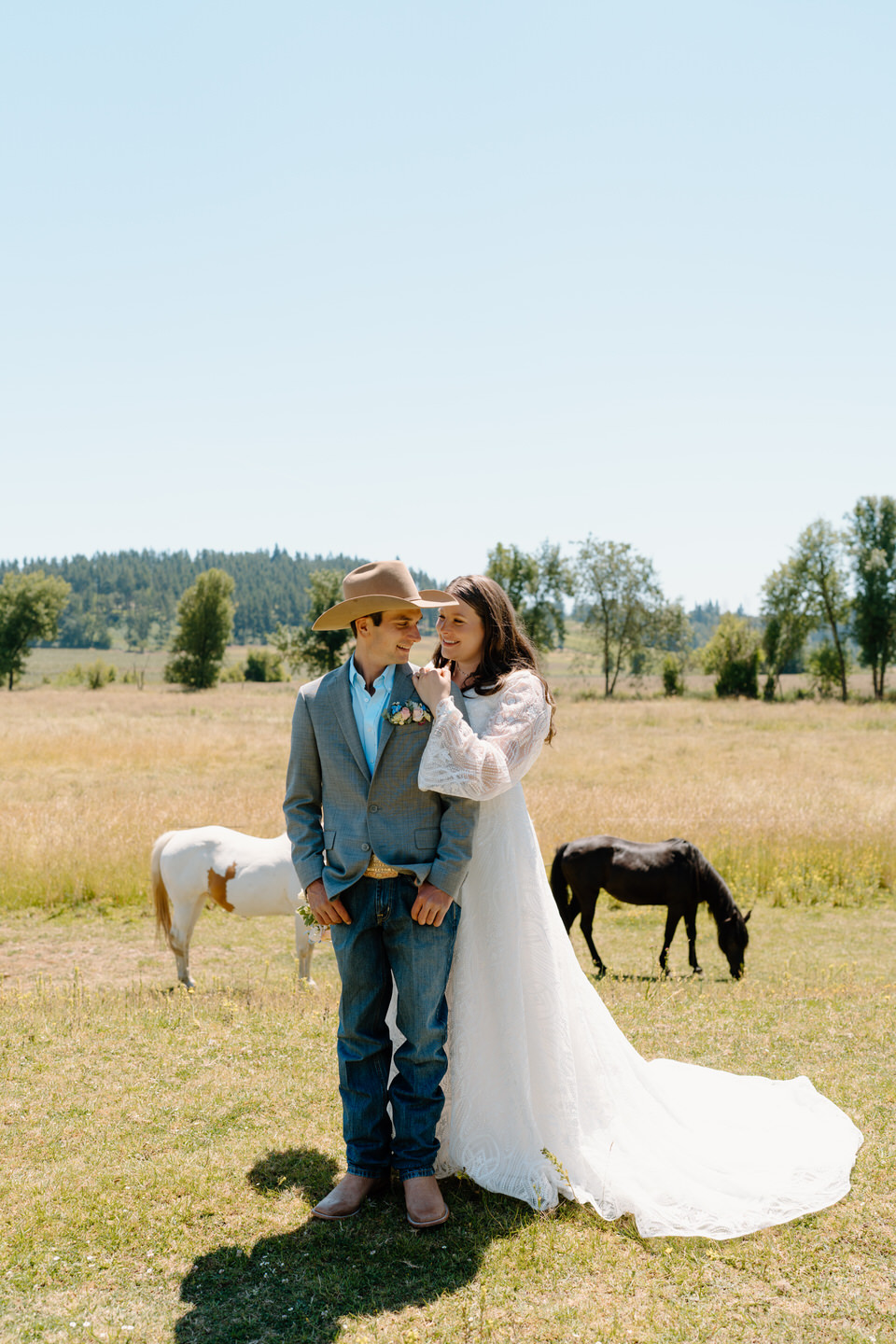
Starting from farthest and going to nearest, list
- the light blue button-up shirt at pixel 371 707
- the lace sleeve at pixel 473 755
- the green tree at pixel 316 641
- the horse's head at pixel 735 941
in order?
the green tree at pixel 316 641 < the horse's head at pixel 735 941 < the light blue button-up shirt at pixel 371 707 < the lace sleeve at pixel 473 755

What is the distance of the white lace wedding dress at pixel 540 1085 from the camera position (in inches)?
140

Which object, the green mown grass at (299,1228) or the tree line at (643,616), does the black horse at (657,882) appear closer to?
the green mown grass at (299,1228)

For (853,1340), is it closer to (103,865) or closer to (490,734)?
(490,734)

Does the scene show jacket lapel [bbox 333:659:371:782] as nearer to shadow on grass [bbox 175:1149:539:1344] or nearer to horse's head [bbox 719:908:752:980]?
shadow on grass [bbox 175:1149:539:1344]

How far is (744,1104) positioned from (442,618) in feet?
9.28

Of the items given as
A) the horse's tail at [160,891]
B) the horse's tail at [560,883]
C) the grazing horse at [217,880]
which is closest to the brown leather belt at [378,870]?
the grazing horse at [217,880]

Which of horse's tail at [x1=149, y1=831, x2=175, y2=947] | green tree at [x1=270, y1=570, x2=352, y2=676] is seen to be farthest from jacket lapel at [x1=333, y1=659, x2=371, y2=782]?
green tree at [x1=270, y1=570, x2=352, y2=676]

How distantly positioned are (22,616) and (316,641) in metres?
24.2

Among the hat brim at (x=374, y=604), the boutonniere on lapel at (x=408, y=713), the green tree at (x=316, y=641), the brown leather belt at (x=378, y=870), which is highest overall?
the green tree at (x=316, y=641)

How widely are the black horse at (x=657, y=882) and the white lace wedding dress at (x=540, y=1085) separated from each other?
442 centimetres

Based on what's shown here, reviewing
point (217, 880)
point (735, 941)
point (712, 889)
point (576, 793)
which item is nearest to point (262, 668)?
point (576, 793)

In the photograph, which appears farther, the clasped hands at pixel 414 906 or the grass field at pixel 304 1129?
the clasped hands at pixel 414 906

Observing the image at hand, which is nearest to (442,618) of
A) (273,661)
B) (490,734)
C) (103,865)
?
(490,734)

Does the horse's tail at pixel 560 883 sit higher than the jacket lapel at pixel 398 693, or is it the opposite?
the jacket lapel at pixel 398 693
